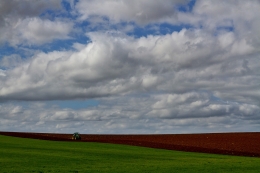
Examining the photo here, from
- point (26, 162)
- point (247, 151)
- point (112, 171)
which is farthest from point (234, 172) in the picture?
point (247, 151)

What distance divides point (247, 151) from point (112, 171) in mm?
29879

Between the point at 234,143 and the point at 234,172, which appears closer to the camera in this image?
the point at 234,172

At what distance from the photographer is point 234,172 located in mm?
22516

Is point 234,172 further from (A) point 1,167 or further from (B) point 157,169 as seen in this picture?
(A) point 1,167

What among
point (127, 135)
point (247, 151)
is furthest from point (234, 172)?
point (127, 135)

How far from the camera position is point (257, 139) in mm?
58438

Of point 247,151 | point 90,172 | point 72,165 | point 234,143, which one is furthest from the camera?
point 234,143

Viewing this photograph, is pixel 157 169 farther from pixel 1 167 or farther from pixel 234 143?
pixel 234 143

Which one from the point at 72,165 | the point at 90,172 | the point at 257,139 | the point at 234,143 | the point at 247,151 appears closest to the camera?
the point at 90,172

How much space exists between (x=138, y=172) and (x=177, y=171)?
252 centimetres

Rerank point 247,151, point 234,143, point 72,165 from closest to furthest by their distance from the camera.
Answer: point 72,165, point 247,151, point 234,143

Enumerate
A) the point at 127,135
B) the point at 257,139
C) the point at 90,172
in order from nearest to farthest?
the point at 90,172, the point at 257,139, the point at 127,135

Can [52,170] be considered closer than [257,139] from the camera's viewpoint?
Yes

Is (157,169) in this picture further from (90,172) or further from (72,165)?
(72,165)
